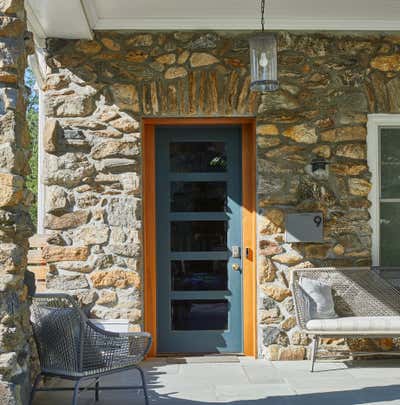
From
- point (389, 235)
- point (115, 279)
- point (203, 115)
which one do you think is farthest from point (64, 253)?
point (389, 235)

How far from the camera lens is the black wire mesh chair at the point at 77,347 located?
3497 mm

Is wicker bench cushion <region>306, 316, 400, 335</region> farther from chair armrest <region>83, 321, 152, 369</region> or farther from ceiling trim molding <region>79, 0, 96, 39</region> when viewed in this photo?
ceiling trim molding <region>79, 0, 96, 39</region>

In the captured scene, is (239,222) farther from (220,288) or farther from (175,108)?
(175,108)

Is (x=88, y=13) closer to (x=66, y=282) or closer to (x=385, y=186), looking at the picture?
(x=66, y=282)

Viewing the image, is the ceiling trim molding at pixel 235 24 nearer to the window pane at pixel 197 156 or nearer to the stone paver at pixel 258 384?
the window pane at pixel 197 156

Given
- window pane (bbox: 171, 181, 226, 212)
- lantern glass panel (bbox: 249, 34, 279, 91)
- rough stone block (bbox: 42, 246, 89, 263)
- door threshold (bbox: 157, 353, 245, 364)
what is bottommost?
door threshold (bbox: 157, 353, 245, 364)

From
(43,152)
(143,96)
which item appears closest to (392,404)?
(143,96)

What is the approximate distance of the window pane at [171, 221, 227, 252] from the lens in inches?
212

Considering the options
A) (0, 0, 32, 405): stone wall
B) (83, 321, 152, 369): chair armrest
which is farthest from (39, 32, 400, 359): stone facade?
(0, 0, 32, 405): stone wall

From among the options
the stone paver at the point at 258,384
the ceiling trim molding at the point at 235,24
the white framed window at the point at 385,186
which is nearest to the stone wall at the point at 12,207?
the stone paver at the point at 258,384

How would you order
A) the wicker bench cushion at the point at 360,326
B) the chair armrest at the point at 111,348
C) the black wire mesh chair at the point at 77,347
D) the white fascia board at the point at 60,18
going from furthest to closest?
the wicker bench cushion at the point at 360,326
the white fascia board at the point at 60,18
the chair armrest at the point at 111,348
the black wire mesh chair at the point at 77,347

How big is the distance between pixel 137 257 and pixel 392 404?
2.27m

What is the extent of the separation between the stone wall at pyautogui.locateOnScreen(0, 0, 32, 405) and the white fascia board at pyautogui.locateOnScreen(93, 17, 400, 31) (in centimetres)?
202

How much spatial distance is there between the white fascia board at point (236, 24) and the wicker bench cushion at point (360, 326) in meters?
2.40
